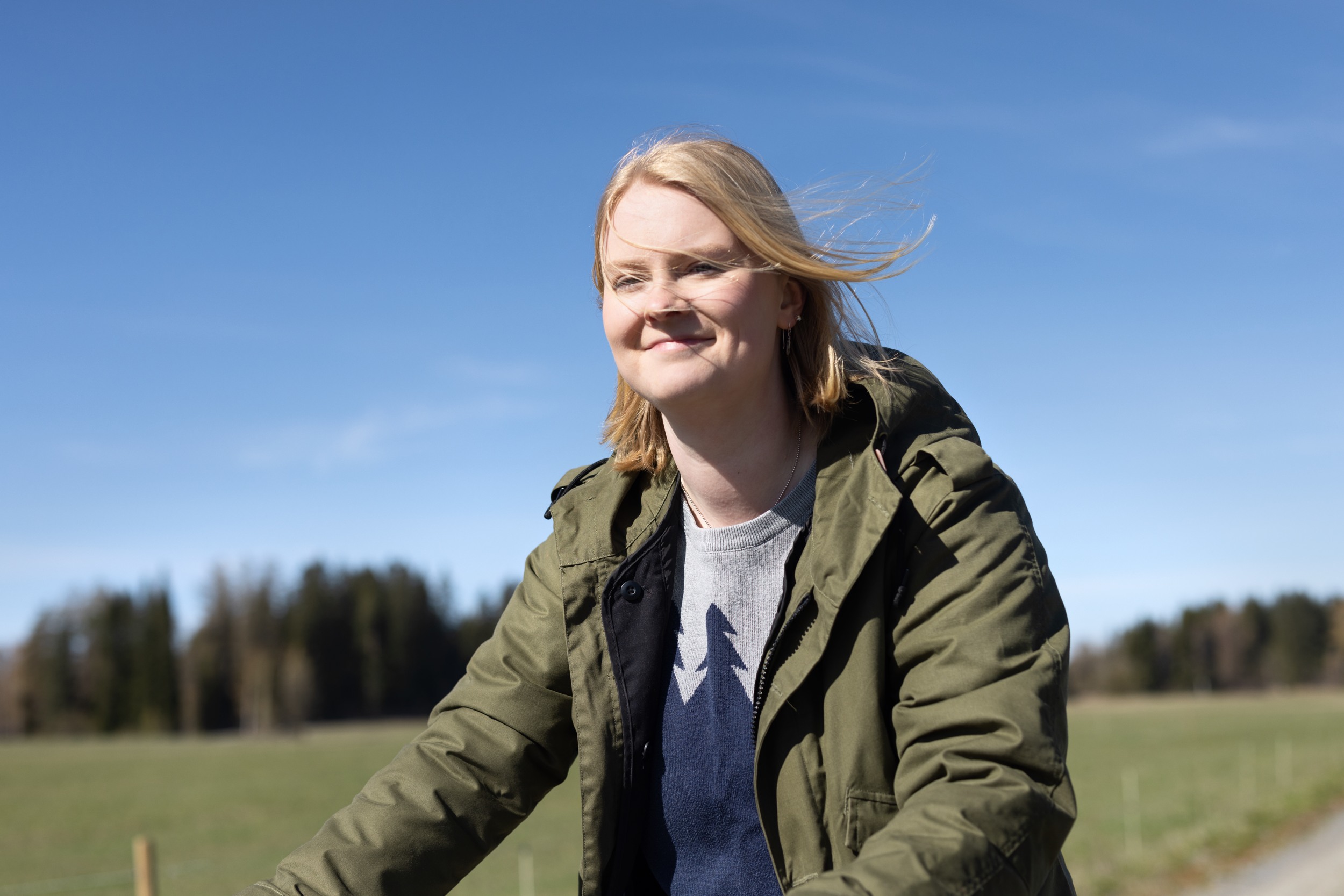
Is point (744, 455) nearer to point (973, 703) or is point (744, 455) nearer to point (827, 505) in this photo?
point (827, 505)

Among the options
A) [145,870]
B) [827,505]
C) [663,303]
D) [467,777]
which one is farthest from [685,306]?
[145,870]

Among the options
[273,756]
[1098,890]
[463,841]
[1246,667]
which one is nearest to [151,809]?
[273,756]

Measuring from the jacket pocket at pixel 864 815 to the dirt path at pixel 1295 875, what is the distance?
37.7 feet

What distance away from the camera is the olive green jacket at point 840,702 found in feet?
5.21

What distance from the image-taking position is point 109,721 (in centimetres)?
8981

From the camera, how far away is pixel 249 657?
92.3 meters

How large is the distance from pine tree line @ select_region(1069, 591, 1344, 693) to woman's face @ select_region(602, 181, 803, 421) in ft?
368

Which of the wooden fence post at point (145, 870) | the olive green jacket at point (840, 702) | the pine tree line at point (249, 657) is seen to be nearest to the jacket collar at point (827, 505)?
the olive green jacket at point (840, 702)

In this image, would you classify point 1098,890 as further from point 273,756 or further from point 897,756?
point 273,756

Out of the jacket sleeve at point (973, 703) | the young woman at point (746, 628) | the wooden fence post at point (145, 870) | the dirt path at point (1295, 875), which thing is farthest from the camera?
the dirt path at point (1295, 875)

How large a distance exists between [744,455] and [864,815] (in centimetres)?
70

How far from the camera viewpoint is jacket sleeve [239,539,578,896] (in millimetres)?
1908

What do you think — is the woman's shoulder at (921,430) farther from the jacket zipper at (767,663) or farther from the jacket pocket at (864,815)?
the jacket pocket at (864,815)

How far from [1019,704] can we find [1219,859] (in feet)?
48.1
